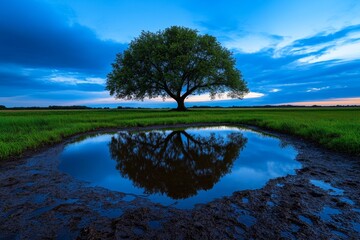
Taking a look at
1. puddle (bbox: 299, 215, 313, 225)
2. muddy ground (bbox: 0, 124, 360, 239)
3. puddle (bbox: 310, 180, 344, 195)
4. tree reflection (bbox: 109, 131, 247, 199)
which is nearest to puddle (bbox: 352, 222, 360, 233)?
muddy ground (bbox: 0, 124, 360, 239)

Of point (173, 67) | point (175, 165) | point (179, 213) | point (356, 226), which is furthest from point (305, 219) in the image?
point (173, 67)

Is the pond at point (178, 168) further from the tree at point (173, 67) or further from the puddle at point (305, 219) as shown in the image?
the tree at point (173, 67)

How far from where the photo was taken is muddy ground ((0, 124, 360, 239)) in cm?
352

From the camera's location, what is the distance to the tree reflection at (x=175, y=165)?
587 cm

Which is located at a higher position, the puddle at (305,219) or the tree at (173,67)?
the tree at (173,67)

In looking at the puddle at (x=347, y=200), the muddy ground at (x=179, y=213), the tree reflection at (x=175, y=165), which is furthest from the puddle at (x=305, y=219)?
the tree reflection at (x=175, y=165)

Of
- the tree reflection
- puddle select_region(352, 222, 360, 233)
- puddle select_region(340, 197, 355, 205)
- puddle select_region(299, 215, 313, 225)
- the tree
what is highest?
the tree

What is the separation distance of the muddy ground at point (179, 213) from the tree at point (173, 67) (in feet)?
115

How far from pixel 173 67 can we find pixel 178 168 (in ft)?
118

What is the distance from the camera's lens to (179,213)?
4.21 m

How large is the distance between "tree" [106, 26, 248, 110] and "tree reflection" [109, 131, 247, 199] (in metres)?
29.6

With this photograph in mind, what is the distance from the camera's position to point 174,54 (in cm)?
4116

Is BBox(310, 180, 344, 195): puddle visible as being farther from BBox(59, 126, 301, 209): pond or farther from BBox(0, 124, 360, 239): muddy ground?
BBox(59, 126, 301, 209): pond

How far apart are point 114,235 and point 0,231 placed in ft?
6.45
